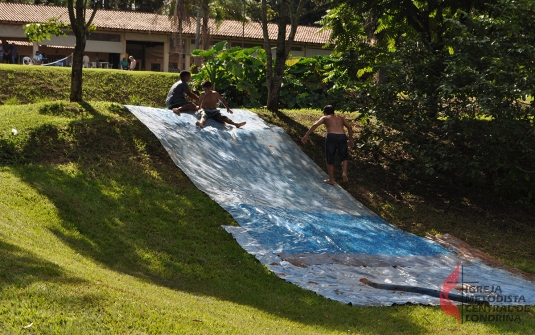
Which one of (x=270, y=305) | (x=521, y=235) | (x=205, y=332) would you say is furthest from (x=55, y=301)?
(x=521, y=235)

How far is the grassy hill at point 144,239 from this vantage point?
5766mm

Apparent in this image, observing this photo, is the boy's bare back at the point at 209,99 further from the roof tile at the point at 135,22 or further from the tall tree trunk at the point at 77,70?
the roof tile at the point at 135,22

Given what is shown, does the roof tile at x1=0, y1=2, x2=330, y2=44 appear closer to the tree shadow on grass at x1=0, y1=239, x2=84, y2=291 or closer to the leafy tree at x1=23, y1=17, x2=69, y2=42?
the leafy tree at x1=23, y1=17, x2=69, y2=42

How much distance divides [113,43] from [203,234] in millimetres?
28963

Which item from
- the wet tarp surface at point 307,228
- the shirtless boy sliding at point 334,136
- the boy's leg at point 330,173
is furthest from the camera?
the boy's leg at point 330,173

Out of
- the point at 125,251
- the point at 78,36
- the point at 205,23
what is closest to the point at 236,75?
the point at 78,36

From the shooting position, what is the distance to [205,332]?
567 cm

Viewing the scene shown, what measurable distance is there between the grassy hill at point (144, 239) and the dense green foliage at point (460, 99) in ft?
2.05

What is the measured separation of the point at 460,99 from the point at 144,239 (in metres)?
7.26

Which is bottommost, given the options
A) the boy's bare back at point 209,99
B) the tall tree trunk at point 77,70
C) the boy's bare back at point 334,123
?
the boy's bare back at point 334,123

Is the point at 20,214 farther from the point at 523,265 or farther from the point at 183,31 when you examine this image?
the point at 183,31

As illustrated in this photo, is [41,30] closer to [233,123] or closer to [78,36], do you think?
[78,36]

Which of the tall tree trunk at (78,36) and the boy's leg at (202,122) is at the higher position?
the tall tree trunk at (78,36)

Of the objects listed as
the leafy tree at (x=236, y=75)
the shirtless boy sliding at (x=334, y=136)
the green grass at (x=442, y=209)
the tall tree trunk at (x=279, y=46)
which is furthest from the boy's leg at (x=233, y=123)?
the leafy tree at (x=236, y=75)
